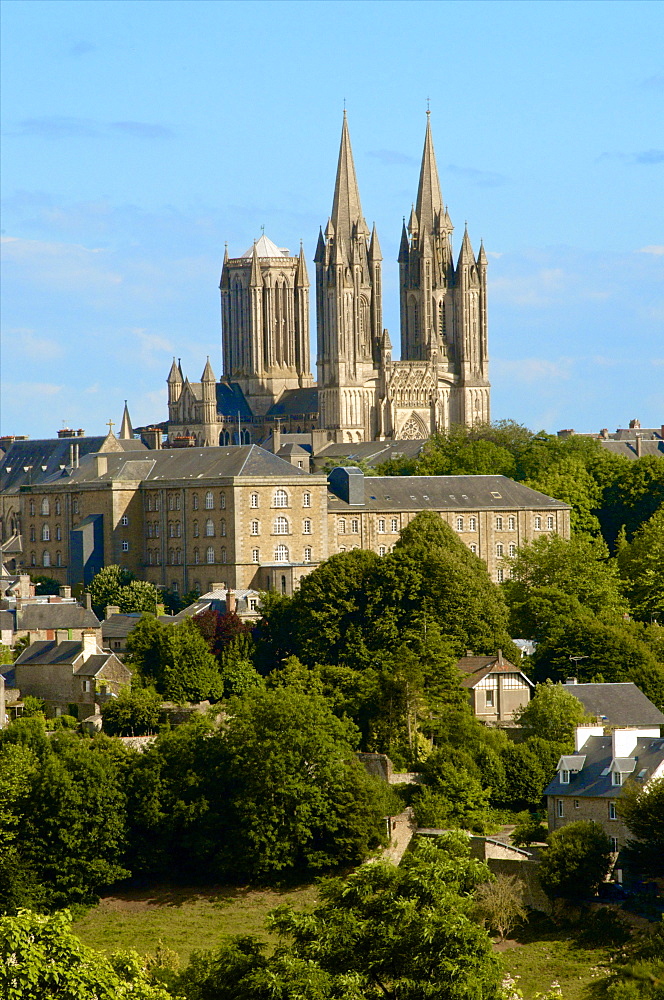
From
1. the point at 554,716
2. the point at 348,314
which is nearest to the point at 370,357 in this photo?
the point at 348,314

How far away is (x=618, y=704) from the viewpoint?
244 feet

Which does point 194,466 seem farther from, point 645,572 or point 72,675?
point 72,675

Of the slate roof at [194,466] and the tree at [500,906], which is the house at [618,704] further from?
the slate roof at [194,466]

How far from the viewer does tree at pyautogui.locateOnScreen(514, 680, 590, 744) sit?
2825 inches

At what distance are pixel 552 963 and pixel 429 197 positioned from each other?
118m

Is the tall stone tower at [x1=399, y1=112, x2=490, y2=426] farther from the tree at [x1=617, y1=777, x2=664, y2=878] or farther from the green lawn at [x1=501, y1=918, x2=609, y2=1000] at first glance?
the green lawn at [x1=501, y1=918, x2=609, y2=1000]

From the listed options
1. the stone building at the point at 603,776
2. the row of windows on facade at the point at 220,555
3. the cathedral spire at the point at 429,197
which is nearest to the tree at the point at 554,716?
the stone building at the point at 603,776

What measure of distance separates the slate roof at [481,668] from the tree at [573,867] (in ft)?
54.1

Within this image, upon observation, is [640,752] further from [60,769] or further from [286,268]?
[286,268]

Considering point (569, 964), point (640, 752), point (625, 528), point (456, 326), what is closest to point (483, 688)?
point (640, 752)

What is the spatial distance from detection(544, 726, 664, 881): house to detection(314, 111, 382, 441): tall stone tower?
97.5m

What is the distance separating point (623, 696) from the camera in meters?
74.9

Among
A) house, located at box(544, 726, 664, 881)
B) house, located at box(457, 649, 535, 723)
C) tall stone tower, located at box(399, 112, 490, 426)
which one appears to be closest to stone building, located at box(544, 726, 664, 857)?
house, located at box(544, 726, 664, 881)

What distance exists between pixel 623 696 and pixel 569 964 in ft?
59.3
